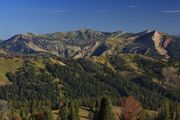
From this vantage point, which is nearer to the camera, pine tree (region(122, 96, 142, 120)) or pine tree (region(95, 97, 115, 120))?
pine tree (region(95, 97, 115, 120))

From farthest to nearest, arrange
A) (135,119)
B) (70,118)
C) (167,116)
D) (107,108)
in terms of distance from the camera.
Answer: (70,118) < (167,116) < (135,119) < (107,108)

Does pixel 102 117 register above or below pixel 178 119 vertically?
above

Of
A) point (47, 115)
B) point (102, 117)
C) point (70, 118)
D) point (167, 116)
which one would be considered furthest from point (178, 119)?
point (102, 117)

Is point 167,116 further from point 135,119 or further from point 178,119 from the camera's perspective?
point 135,119

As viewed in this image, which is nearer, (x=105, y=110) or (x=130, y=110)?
(x=105, y=110)

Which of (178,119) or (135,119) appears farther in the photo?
(178,119)

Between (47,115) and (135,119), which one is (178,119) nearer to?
(47,115)

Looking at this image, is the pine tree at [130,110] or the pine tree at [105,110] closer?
the pine tree at [105,110]

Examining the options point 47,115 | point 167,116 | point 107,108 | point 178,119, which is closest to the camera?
point 107,108

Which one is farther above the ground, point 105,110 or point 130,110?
point 105,110
